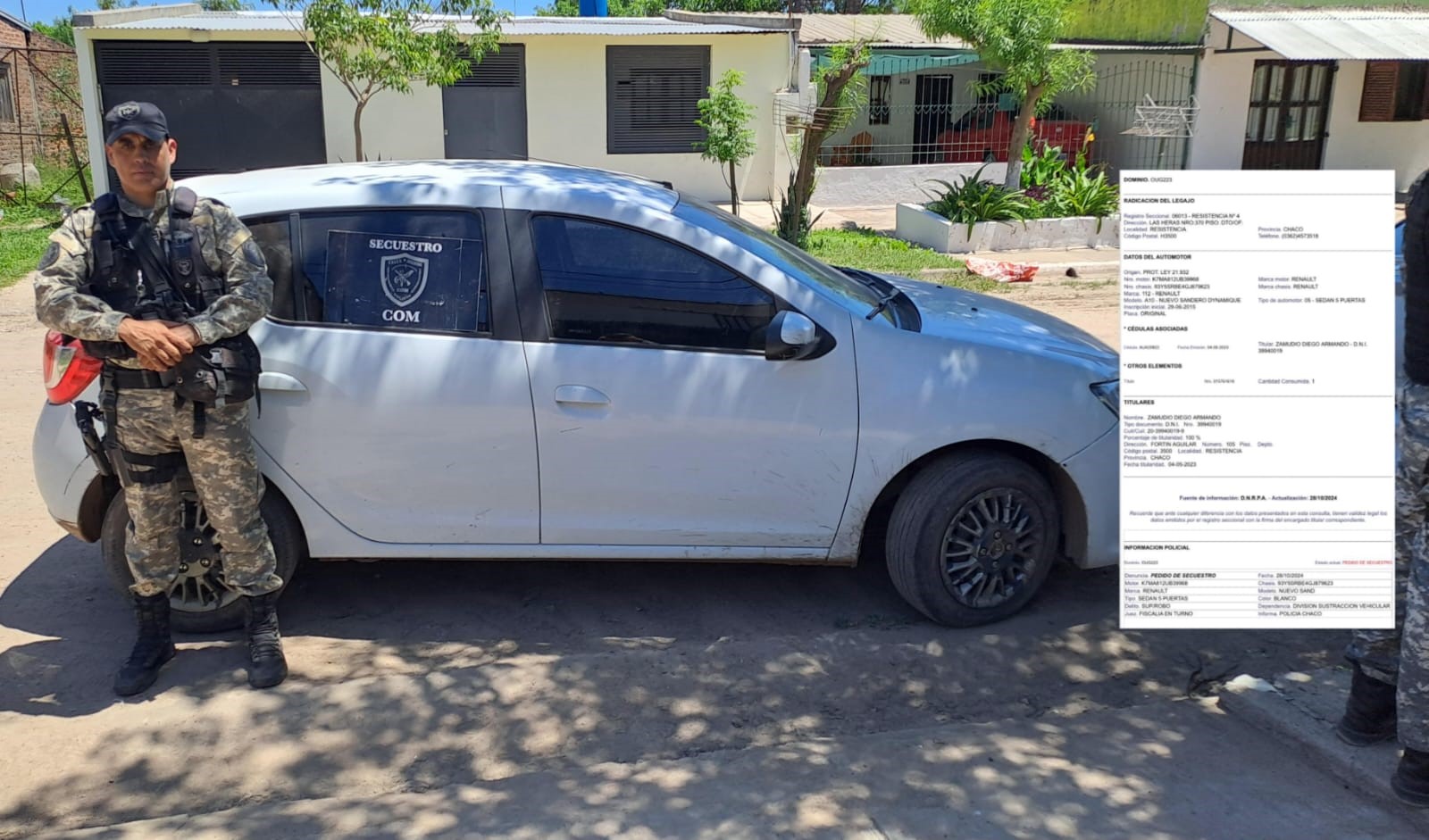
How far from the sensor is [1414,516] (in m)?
3.14

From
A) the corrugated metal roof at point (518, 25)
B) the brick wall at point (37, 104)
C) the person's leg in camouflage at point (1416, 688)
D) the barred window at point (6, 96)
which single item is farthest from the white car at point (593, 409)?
the barred window at point (6, 96)

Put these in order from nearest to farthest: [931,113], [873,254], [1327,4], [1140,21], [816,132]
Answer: [816,132]
[873,254]
[1327,4]
[1140,21]
[931,113]

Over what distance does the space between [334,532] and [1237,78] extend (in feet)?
62.1

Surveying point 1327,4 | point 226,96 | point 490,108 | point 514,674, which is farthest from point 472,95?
point 514,674

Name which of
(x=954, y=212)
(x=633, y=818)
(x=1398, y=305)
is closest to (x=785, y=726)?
(x=633, y=818)

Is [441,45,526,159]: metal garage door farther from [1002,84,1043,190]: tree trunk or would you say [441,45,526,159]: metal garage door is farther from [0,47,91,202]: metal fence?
[1002,84,1043,190]: tree trunk

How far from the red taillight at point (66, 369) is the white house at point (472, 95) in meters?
14.4

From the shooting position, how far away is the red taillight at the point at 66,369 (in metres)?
3.85

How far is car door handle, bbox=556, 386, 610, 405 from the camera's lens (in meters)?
4.02

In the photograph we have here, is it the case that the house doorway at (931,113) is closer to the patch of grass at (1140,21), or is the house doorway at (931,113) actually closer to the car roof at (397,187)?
the patch of grass at (1140,21)

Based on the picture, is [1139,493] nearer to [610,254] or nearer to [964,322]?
[964,322]

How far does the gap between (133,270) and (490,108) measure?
15118mm

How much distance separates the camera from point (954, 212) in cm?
1410

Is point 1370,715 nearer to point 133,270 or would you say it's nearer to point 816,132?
point 133,270
